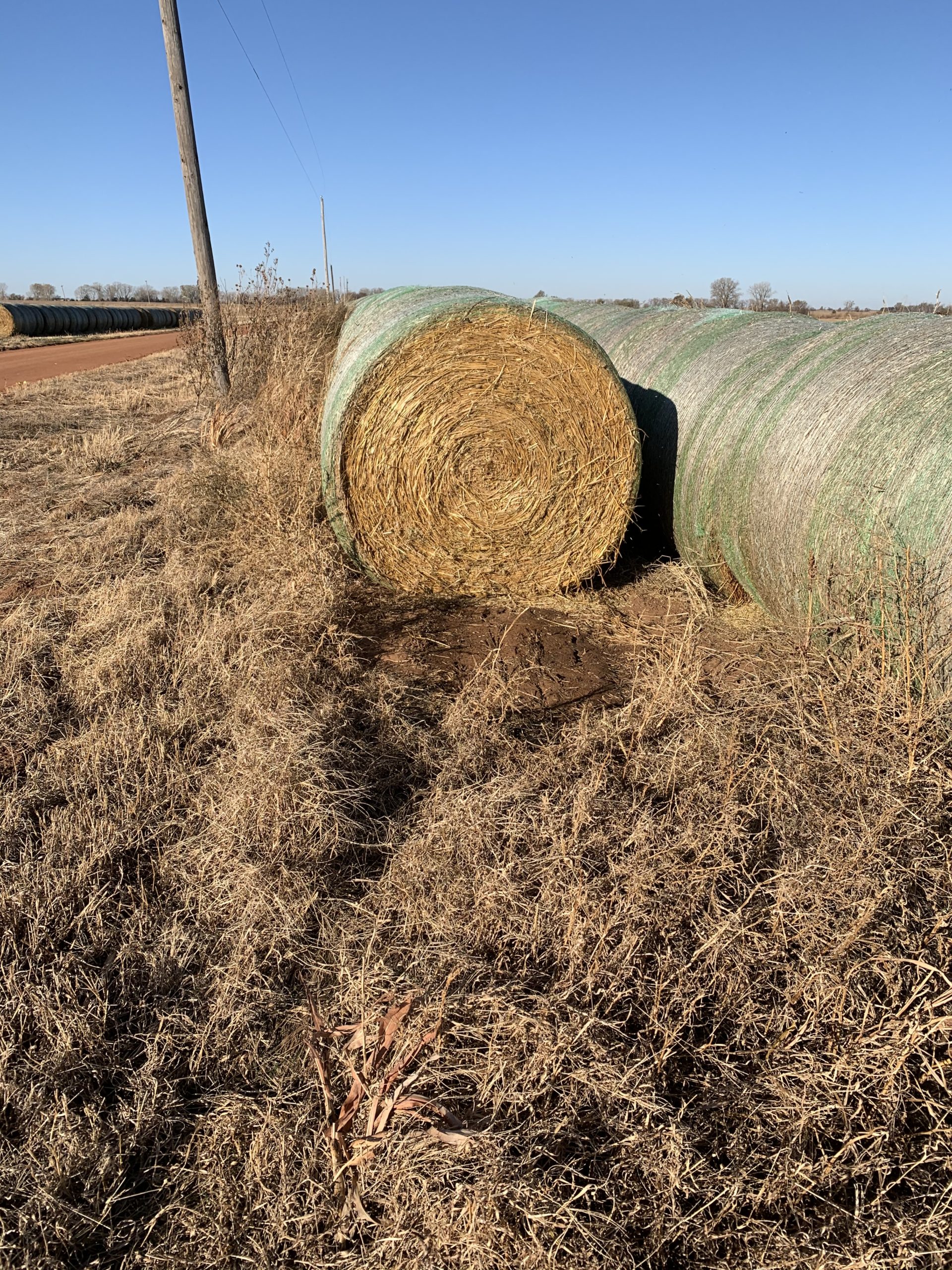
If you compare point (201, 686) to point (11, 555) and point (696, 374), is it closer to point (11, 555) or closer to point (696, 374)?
point (11, 555)

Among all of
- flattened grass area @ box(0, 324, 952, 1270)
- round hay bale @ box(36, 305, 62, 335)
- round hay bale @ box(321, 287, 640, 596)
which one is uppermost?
round hay bale @ box(36, 305, 62, 335)

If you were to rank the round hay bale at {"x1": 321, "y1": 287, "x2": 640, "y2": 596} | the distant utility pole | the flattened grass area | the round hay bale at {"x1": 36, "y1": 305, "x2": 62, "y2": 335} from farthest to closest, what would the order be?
the round hay bale at {"x1": 36, "y1": 305, "x2": 62, "y2": 335}
the distant utility pole
the round hay bale at {"x1": 321, "y1": 287, "x2": 640, "y2": 596}
the flattened grass area

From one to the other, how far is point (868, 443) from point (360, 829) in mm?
2613

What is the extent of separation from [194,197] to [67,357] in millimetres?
15173

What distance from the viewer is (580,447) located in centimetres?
487

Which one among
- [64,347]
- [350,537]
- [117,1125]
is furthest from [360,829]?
[64,347]

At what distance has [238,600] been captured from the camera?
459 cm

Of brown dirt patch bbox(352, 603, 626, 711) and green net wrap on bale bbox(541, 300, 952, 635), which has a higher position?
green net wrap on bale bbox(541, 300, 952, 635)

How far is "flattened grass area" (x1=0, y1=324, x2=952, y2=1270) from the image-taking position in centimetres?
174

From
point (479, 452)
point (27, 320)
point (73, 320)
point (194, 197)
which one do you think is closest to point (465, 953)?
point (479, 452)

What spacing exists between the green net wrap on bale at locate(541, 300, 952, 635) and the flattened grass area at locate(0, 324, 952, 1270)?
1.49 ft

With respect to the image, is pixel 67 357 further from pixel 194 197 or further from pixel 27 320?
pixel 194 197

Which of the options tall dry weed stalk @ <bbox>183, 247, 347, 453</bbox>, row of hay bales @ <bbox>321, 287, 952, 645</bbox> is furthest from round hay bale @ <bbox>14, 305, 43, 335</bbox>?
row of hay bales @ <bbox>321, 287, 952, 645</bbox>

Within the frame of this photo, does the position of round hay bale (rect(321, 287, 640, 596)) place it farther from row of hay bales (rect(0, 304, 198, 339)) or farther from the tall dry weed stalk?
row of hay bales (rect(0, 304, 198, 339))
